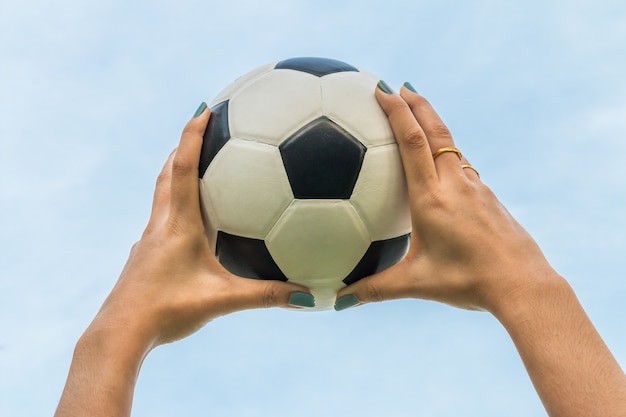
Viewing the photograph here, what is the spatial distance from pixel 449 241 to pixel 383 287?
0.51 meters

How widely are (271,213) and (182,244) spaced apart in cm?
58

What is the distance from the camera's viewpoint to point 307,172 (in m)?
3.79

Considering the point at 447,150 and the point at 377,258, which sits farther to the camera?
the point at 377,258

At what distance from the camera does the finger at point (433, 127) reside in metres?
3.91

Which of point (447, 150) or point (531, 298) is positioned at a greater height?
point (447, 150)

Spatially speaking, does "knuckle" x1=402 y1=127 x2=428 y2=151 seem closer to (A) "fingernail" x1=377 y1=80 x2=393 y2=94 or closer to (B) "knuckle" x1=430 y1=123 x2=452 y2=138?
(B) "knuckle" x1=430 y1=123 x2=452 y2=138

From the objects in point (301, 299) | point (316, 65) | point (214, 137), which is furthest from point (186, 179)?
point (316, 65)

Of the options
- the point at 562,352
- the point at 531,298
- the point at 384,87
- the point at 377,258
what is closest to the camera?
the point at 562,352

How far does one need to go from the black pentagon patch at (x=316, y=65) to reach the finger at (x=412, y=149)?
0.55 meters

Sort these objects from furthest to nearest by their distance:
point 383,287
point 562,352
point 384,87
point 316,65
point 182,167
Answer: point 316,65
point 384,87
point 182,167
point 383,287
point 562,352

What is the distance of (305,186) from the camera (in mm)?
3783

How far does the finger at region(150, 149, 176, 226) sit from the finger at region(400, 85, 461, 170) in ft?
5.69

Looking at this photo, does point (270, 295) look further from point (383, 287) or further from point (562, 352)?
point (562, 352)

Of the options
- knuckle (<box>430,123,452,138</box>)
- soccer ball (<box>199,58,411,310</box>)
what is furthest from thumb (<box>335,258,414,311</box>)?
knuckle (<box>430,123,452,138</box>)
